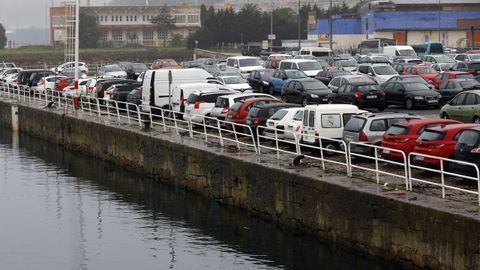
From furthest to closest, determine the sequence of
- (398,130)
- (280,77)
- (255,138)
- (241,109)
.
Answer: (280,77) → (241,109) → (255,138) → (398,130)

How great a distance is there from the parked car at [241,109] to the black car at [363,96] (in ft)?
23.9

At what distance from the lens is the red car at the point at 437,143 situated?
27.3 m

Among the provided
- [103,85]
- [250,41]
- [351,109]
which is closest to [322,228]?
[351,109]

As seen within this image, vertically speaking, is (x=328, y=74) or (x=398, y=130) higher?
(x=328, y=74)

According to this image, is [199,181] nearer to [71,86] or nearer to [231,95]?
[231,95]

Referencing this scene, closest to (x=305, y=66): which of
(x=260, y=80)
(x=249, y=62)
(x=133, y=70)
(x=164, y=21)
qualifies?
(x=260, y=80)

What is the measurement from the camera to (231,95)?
4316cm

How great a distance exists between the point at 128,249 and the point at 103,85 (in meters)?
31.7

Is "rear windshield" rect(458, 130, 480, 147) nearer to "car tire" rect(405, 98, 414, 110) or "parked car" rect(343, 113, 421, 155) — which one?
"parked car" rect(343, 113, 421, 155)

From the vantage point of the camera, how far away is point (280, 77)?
59812 millimetres

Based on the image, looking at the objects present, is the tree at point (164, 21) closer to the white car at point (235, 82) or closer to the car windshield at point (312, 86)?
the white car at point (235, 82)

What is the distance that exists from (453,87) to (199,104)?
480 inches

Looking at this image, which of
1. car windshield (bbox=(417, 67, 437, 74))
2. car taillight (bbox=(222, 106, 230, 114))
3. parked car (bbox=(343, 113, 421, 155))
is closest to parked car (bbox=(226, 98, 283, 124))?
car taillight (bbox=(222, 106, 230, 114))

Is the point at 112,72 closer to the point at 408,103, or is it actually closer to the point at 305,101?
the point at 305,101
